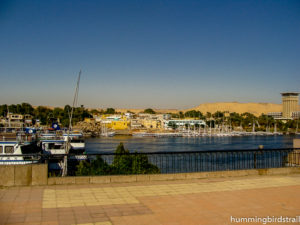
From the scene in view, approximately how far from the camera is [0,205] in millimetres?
7980

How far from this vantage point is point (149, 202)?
8.64 m

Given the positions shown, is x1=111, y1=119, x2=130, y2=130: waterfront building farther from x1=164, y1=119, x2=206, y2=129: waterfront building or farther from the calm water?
the calm water

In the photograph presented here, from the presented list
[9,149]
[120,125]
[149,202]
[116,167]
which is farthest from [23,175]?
[120,125]

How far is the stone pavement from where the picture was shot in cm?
727

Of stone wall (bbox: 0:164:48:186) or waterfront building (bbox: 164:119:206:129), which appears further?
waterfront building (bbox: 164:119:206:129)

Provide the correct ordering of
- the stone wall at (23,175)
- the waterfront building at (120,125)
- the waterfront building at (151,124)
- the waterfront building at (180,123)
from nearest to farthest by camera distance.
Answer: the stone wall at (23,175)
the waterfront building at (120,125)
the waterfront building at (180,123)
the waterfront building at (151,124)

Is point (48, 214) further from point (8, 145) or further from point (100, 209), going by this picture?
point (8, 145)

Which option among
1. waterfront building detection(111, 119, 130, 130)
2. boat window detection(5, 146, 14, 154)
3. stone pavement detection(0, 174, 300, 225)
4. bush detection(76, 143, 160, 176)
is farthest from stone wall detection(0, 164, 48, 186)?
waterfront building detection(111, 119, 130, 130)

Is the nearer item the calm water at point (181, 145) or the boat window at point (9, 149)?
the boat window at point (9, 149)

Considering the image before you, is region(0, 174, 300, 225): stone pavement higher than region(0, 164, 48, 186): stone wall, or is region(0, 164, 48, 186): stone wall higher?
region(0, 164, 48, 186): stone wall

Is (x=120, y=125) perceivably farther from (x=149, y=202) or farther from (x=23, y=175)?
(x=149, y=202)

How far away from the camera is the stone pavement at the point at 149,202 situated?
23.9ft

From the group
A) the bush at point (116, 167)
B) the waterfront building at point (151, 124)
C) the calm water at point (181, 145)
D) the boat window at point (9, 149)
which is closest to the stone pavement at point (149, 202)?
the bush at point (116, 167)

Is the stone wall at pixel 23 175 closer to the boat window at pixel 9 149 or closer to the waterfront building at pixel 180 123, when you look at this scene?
the boat window at pixel 9 149
